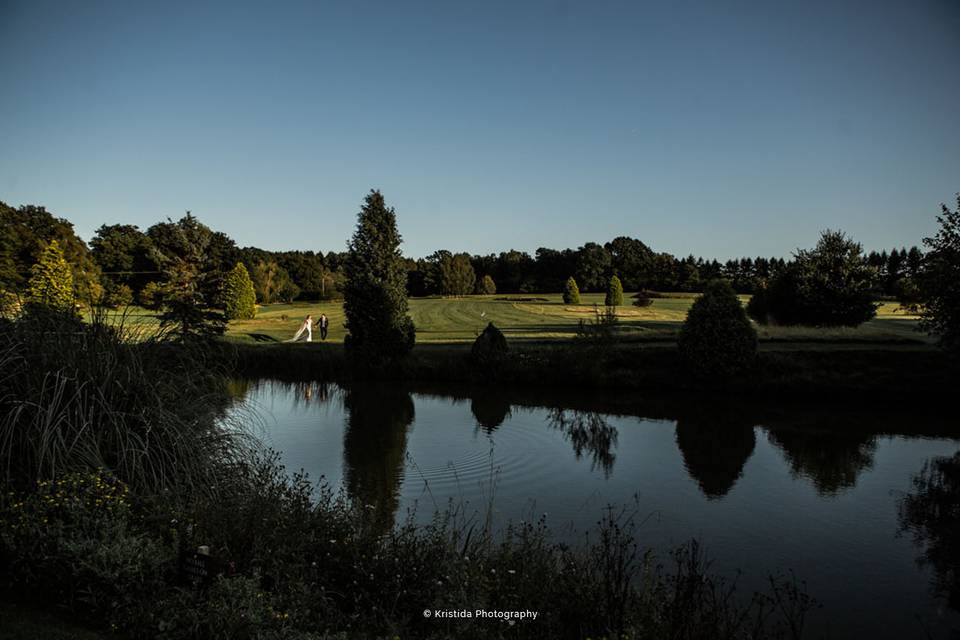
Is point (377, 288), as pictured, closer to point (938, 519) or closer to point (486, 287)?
point (938, 519)

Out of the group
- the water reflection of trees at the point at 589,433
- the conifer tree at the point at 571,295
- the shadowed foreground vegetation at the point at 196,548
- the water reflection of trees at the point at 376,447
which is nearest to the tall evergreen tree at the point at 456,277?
the conifer tree at the point at 571,295

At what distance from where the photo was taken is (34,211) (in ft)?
150

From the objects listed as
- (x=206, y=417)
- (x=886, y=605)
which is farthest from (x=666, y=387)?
(x=206, y=417)

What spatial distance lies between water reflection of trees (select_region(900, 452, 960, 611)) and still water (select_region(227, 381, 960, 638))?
0.09ft

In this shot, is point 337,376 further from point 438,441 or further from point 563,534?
point 563,534

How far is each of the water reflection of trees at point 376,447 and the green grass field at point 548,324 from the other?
9.72m

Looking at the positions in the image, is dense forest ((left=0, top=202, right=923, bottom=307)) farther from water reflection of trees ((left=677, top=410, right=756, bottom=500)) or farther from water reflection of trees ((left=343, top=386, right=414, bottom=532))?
water reflection of trees ((left=677, top=410, right=756, bottom=500))

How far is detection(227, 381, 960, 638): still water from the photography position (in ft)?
21.0

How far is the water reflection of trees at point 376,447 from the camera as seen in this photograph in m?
8.25

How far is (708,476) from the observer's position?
1000 cm

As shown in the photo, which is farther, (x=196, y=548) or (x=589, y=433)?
(x=589, y=433)

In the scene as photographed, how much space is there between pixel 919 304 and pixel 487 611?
53.1 feet

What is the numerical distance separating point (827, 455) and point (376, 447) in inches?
354

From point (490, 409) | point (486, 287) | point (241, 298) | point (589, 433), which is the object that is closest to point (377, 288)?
point (490, 409)
